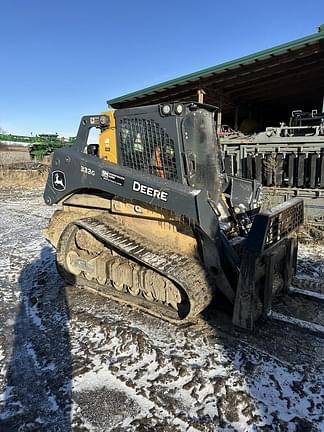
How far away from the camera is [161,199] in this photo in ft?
10.8

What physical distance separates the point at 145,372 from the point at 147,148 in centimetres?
216

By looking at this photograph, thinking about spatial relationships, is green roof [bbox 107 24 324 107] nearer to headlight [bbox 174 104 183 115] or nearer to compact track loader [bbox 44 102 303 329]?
compact track loader [bbox 44 102 303 329]

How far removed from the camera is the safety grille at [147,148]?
11.4ft

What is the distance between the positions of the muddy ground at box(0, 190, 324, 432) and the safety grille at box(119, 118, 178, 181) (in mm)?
1570

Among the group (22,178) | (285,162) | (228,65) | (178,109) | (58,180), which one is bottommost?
(22,178)

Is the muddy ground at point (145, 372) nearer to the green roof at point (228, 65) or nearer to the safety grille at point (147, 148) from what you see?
the safety grille at point (147, 148)

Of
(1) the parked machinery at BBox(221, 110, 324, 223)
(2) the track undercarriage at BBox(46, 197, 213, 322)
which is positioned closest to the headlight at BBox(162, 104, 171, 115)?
(2) the track undercarriage at BBox(46, 197, 213, 322)

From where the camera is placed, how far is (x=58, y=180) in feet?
13.7

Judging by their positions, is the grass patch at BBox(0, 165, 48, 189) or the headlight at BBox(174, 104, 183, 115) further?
the grass patch at BBox(0, 165, 48, 189)

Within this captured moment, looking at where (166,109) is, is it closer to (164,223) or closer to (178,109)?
(178,109)

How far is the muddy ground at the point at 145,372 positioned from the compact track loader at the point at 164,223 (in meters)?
0.28

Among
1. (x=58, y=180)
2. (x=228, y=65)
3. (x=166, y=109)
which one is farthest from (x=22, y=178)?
(x=166, y=109)

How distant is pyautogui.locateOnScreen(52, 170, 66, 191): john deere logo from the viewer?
13.6 feet

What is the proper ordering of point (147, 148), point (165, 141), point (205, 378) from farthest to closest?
point (147, 148) → point (165, 141) → point (205, 378)
